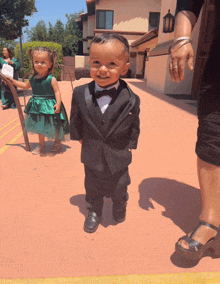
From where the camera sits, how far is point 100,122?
1.81m

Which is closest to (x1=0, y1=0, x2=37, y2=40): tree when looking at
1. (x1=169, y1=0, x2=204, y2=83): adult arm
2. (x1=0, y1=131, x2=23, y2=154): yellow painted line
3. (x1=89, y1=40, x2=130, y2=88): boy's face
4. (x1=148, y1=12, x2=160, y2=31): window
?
(x1=0, y1=131, x2=23, y2=154): yellow painted line

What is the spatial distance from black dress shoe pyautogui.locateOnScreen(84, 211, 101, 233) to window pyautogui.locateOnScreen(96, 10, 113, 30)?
24.8m

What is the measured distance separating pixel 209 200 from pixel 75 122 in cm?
111

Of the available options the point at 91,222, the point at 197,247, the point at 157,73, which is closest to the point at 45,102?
the point at 91,222

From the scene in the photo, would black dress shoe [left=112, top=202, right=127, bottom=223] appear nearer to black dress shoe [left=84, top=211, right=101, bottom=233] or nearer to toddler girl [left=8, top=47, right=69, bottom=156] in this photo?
black dress shoe [left=84, top=211, right=101, bottom=233]

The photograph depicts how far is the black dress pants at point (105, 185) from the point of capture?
77.0 inches

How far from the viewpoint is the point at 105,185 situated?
199 cm

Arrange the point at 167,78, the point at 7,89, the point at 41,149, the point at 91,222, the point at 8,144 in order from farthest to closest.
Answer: the point at 167,78 < the point at 7,89 < the point at 8,144 < the point at 41,149 < the point at 91,222

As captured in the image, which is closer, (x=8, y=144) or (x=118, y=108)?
(x=118, y=108)

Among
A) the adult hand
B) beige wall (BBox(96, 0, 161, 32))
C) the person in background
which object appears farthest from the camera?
beige wall (BBox(96, 0, 161, 32))

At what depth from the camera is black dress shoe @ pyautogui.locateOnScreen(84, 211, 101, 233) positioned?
203 centimetres

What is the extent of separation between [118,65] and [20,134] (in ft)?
12.2

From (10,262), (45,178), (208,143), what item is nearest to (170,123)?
(45,178)

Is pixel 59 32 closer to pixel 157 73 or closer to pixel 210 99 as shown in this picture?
pixel 157 73
